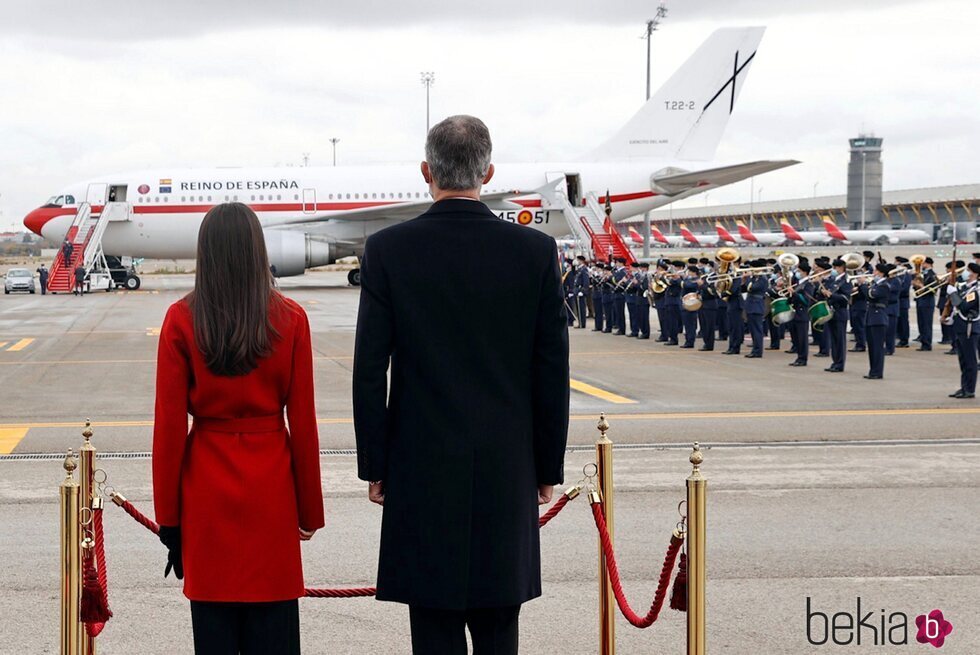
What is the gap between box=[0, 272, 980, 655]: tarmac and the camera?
532 cm

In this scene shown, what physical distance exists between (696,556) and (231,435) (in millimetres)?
1678

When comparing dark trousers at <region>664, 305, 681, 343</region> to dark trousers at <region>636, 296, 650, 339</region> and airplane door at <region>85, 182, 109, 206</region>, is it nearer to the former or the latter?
dark trousers at <region>636, 296, 650, 339</region>

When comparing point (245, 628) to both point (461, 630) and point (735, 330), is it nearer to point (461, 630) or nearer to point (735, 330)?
point (461, 630)

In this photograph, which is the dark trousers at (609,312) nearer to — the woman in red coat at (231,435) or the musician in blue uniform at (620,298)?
the musician in blue uniform at (620,298)

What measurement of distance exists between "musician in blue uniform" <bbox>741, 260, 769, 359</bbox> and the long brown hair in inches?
632

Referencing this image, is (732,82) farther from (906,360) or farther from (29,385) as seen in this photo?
(29,385)

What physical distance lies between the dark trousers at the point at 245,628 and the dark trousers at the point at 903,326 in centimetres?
1882

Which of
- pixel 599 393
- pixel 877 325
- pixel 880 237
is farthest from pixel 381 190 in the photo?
pixel 880 237

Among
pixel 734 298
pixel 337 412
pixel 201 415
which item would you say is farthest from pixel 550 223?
pixel 201 415

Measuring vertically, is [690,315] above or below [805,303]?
below

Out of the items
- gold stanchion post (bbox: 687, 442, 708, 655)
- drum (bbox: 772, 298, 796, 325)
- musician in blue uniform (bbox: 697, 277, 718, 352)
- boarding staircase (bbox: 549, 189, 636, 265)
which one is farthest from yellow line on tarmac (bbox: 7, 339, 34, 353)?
boarding staircase (bbox: 549, 189, 636, 265)

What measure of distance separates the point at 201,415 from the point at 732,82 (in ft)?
125

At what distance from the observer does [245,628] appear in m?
3.67

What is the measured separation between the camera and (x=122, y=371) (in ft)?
52.7
